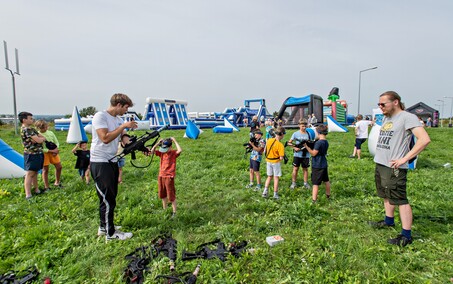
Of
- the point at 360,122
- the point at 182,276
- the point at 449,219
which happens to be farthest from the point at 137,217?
the point at 360,122

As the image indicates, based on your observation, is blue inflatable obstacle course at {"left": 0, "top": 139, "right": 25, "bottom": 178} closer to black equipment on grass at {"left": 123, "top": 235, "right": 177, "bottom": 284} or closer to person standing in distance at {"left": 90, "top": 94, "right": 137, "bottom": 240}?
person standing in distance at {"left": 90, "top": 94, "right": 137, "bottom": 240}

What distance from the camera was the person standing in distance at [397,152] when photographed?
326cm

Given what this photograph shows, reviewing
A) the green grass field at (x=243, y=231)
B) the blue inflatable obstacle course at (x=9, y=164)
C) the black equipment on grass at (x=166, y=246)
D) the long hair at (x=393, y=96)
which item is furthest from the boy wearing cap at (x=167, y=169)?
the blue inflatable obstacle course at (x=9, y=164)

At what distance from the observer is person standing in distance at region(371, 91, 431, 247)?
326 centimetres

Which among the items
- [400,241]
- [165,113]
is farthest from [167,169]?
[165,113]

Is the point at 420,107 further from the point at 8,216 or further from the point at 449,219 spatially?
the point at 8,216

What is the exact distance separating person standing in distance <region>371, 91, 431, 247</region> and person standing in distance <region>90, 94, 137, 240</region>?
367 cm

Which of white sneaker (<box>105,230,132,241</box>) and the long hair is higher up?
the long hair

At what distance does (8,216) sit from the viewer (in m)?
4.41

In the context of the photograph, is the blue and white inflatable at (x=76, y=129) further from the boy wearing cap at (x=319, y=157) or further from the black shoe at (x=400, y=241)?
the black shoe at (x=400, y=241)

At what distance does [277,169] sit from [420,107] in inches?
2159

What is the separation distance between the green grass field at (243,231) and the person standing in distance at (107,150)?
55 centimetres

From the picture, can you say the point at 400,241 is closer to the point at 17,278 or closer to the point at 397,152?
the point at 397,152

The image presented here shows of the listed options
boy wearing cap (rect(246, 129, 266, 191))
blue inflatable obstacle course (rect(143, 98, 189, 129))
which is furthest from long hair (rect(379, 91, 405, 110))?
blue inflatable obstacle course (rect(143, 98, 189, 129))
